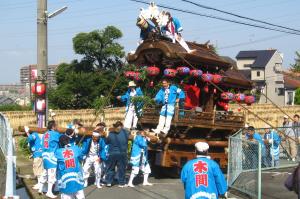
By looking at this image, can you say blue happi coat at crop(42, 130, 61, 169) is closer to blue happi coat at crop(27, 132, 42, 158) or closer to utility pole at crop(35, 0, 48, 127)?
blue happi coat at crop(27, 132, 42, 158)

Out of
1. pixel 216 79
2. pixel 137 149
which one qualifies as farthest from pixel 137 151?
pixel 216 79

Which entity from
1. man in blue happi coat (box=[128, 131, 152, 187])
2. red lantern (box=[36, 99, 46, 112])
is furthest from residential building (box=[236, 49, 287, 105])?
man in blue happi coat (box=[128, 131, 152, 187])

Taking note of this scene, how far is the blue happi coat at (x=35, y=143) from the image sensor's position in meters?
11.9

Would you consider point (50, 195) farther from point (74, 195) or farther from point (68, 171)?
point (68, 171)

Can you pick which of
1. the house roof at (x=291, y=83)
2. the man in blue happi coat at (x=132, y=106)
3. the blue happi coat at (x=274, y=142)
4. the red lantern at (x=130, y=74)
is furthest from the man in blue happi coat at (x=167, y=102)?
the house roof at (x=291, y=83)

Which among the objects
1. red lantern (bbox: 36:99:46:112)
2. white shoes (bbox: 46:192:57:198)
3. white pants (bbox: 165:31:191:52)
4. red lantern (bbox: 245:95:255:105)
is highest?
white pants (bbox: 165:31:191:52)

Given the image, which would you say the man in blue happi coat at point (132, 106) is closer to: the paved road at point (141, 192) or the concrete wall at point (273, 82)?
the paved road at point (141, 192)

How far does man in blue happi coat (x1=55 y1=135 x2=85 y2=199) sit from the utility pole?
4.58 metres

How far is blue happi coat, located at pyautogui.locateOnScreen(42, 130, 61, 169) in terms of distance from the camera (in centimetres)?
1116

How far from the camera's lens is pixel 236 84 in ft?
49.5

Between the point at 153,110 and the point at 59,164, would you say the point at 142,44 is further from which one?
the point at 59,164

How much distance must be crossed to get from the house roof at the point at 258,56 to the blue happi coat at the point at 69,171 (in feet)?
183

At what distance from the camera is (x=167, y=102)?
12977 millimetres

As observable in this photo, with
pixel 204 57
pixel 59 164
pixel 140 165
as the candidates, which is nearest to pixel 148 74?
pixel 204 57
